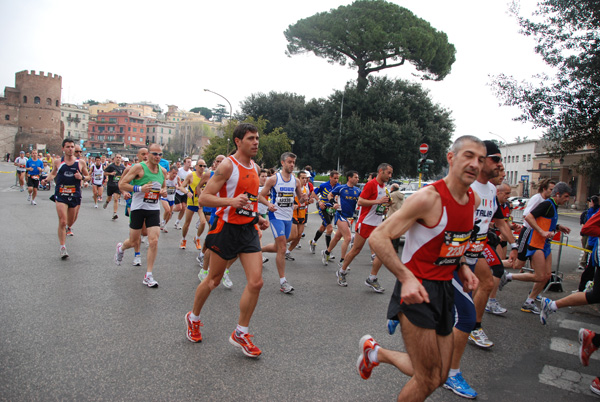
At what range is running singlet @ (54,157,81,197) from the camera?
7.92 meters

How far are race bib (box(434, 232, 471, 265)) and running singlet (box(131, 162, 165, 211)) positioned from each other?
4.87 metres

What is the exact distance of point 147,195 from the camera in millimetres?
6461

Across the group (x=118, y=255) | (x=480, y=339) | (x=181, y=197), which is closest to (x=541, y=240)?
(x=480, y=339)

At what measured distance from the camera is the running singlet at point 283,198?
684 cm

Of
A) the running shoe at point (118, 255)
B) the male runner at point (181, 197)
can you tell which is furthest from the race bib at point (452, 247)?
the male runner at point (181, 197)

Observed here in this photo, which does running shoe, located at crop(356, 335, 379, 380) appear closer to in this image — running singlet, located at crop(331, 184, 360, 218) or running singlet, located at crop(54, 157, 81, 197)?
running singlet, located at crop(331, 184, 360, 218)

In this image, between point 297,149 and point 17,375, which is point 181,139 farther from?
point 17,375

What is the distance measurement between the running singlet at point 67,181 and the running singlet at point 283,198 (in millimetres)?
3843

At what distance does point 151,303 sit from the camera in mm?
5418

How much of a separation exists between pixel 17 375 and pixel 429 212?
10.9 feet

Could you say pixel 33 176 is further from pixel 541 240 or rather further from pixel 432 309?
pixel 432 309

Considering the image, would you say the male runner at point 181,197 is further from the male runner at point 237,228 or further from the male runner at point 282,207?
the male runner at point 237,228

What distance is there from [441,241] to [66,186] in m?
7.37

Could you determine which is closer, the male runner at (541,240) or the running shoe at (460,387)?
the running shoe at (460,387)
